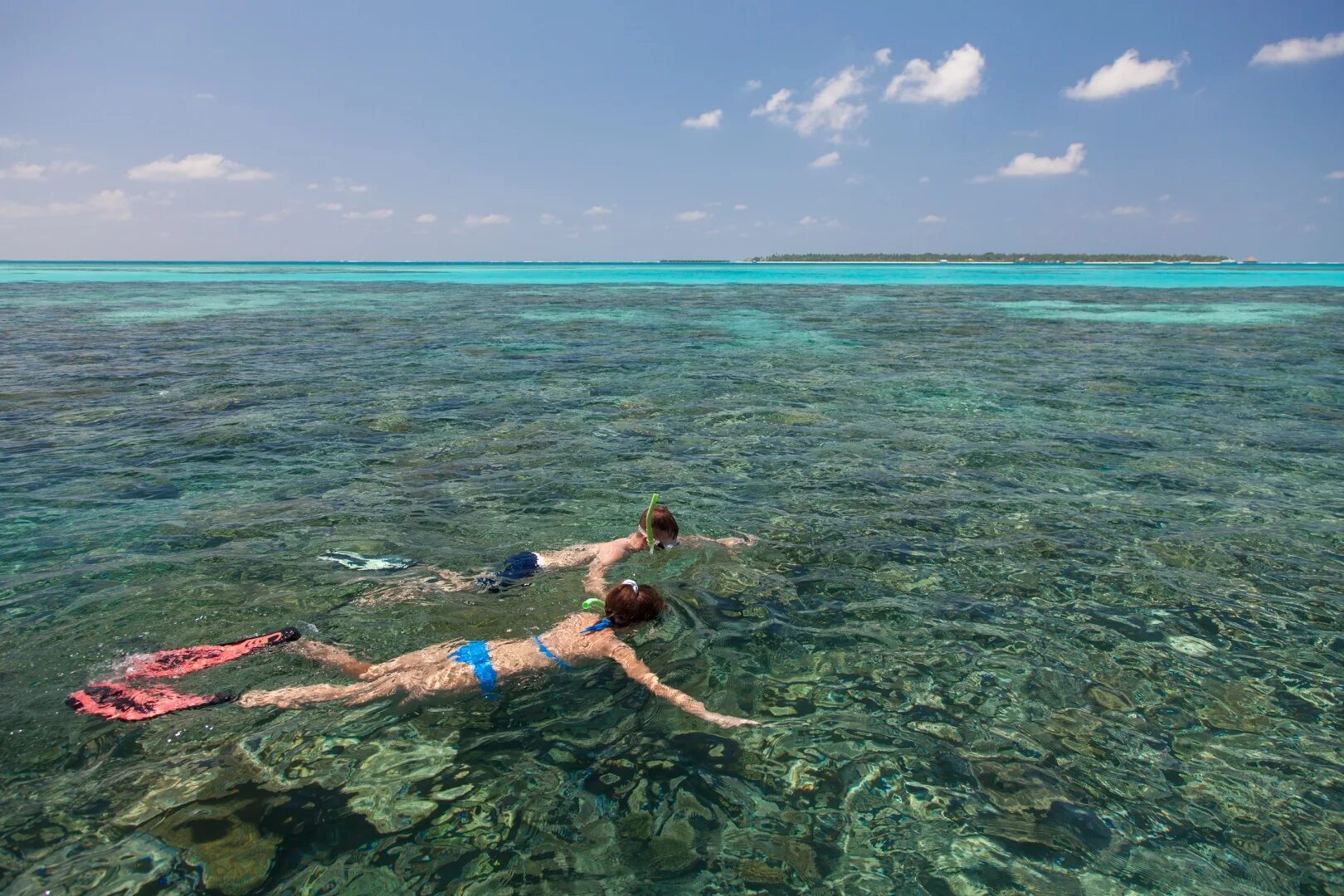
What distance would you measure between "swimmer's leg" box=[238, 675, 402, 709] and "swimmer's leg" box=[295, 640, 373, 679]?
187 mm

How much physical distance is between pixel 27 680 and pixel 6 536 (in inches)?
132

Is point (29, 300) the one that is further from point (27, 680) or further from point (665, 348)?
point (27, 680)

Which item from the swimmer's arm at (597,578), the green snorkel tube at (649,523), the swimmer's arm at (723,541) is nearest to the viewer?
the swimmer's arm at (597,578)

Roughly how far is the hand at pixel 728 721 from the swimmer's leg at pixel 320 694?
7.14 feet

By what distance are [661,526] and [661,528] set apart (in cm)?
2

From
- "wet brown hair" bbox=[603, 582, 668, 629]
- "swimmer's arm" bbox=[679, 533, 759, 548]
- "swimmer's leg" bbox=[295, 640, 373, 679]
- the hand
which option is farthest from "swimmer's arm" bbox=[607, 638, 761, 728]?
"swimmer's arm" bbox=[679, 533, 759, 548]

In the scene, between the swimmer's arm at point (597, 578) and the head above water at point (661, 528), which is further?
the head above water at point (661, 528)

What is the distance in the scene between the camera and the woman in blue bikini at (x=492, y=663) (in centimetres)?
483

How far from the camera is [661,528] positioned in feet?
22.5

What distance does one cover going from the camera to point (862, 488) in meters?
8.98

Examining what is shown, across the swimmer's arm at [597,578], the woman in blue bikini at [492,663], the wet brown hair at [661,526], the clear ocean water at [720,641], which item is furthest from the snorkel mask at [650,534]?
the woman in blue bikini at [492,663]

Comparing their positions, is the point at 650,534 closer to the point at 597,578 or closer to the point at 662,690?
the point at 597,578

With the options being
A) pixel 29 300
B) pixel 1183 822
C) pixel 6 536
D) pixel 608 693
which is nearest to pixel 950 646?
pixel 1183 822

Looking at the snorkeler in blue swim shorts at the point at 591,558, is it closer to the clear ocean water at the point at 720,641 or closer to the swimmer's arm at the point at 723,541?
the swimmer's arm at the point at 723,541
